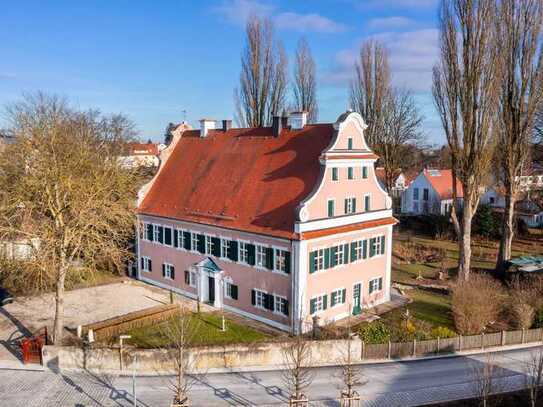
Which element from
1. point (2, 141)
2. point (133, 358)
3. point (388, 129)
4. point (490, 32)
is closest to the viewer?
point (133, 358)

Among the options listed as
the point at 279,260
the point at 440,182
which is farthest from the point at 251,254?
the point at 440,182

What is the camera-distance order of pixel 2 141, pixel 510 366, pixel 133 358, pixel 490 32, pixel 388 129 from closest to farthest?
1. pixel 133 358
2. pixel 510 366
3. pixel 2 141
4. pixel 490 32
5. pixel 388 129

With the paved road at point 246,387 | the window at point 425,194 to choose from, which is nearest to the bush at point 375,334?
the paved road at point 246,387

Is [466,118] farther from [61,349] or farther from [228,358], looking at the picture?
[61,349]

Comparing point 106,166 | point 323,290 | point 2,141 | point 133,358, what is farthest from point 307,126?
point 2,141

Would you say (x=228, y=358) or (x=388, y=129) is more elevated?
(x=388, y=129)

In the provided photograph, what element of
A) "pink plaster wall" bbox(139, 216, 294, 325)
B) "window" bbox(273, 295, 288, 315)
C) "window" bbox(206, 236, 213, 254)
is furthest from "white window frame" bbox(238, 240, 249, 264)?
"window" bbox(273, 295, 288, 315)

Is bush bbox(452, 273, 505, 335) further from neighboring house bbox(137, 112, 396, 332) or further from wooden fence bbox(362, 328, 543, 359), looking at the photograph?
neighboring house bbox(137, 112, 396, 332)
